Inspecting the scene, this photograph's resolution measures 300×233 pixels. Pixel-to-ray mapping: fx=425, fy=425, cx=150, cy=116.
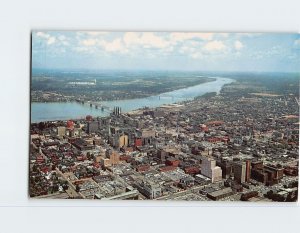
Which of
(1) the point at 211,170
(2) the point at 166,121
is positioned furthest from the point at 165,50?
(1) the point at 211,170

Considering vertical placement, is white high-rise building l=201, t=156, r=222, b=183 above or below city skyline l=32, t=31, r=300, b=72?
below

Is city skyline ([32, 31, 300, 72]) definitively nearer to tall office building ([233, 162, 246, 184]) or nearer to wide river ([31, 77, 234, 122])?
wide river ([31, 77, 234, 122])

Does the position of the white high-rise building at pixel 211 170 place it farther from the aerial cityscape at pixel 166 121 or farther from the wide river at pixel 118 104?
the wide river at pixel 118 104

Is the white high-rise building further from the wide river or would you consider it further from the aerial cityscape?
the wide river

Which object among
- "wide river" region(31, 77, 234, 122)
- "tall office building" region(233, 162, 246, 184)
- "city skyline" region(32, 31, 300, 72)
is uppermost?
"city skyline" region(32, 31, 300, 72)

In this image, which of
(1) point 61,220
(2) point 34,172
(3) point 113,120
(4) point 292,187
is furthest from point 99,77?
(4) point 292,187

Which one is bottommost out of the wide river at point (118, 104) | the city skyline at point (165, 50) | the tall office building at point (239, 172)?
the tall office building at point (239, 172)

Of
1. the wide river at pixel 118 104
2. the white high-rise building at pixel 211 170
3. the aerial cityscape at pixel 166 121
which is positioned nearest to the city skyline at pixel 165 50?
the aerial cityscape at pixel 166 121

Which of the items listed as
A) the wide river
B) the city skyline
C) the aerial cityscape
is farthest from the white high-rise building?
the city skyline
